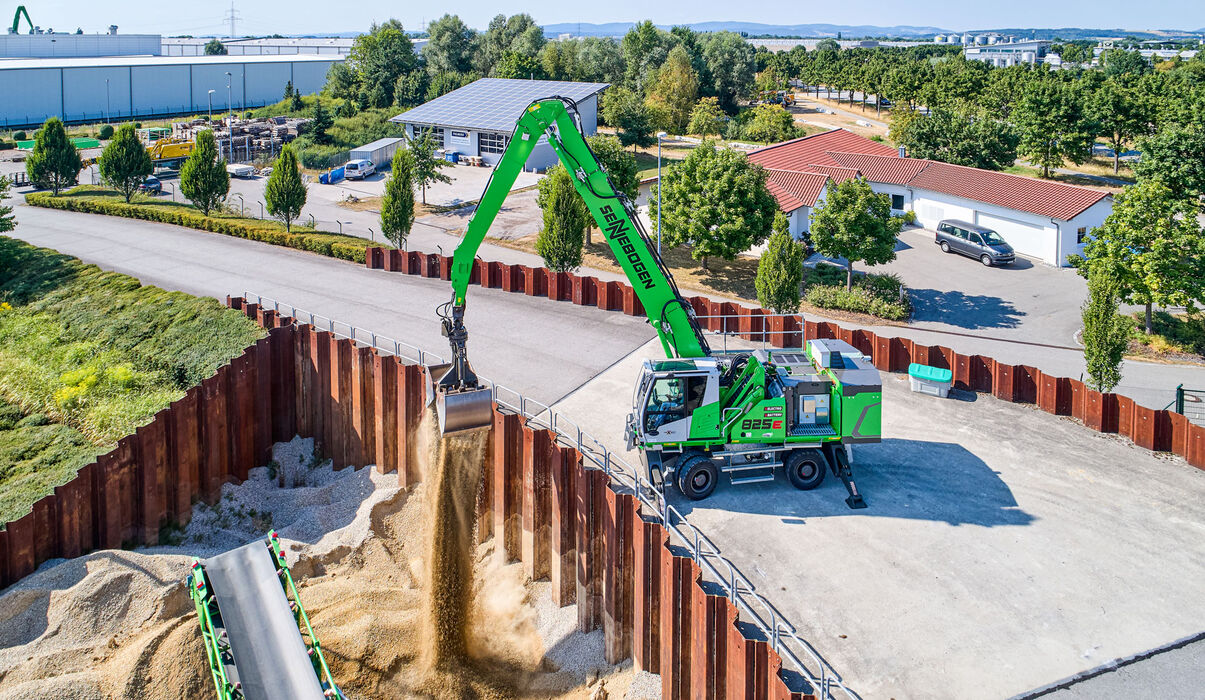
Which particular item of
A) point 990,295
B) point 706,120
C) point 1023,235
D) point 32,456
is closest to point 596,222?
point 32,456

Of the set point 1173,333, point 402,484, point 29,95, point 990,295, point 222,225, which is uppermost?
point 29,95

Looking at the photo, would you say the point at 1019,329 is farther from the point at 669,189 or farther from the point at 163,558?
the point at 163,558

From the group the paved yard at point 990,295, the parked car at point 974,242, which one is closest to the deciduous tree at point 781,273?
the paved yard at point 990,295

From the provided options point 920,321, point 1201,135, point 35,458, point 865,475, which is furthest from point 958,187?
point 35,458

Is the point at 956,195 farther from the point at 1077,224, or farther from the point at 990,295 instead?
the point at 990,295

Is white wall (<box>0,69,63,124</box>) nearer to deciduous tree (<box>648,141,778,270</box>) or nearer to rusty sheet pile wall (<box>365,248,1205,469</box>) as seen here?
rusty sheet pile wall (<box>365,248,1205,469</box>)

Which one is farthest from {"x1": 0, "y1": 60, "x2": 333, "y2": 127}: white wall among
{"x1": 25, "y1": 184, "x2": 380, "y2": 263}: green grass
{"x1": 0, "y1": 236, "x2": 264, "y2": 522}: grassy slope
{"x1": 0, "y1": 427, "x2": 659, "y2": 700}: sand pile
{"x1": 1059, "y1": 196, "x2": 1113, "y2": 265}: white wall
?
{"x1": 1059, "y1": 196, "x2": 1113, "y2": 265}: white wall
